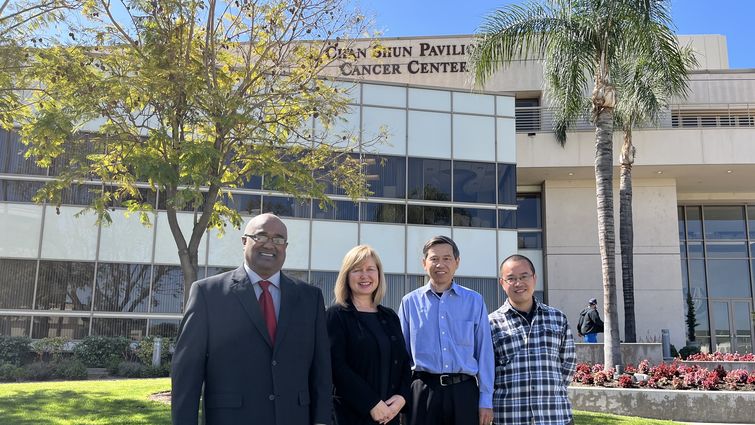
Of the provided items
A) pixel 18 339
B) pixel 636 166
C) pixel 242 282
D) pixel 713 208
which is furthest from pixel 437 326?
pixel 713 208

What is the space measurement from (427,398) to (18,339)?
15.4 meters

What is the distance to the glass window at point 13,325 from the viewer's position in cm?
1705

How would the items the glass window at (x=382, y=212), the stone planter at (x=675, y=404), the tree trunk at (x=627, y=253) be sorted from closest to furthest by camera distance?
the stone planter at (x=675, y=404), the tree trunk at (x=627, y=253), the glass window at (x=382, y=212)

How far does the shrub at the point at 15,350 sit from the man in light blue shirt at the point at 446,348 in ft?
48.8

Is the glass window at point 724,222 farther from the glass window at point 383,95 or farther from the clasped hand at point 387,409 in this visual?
the clasped hand at point 387,409

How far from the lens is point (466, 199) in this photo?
20.3 m

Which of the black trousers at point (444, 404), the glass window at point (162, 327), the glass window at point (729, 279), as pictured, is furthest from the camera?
the glass window at point (729, 279)

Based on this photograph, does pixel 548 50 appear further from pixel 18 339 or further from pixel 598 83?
pixel 18 339

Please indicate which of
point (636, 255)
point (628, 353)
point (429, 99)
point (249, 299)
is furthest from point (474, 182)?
point (249, 299)

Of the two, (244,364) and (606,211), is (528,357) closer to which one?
(244,364)

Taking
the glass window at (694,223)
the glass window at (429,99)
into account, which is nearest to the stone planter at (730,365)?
the glass window at (429,99)

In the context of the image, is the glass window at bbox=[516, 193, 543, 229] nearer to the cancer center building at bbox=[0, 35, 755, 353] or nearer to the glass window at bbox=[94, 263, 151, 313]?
the cancer center building at bbox=[0, 35, 755, 353]

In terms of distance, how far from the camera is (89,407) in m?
8.70

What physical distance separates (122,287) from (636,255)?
1826 cm
